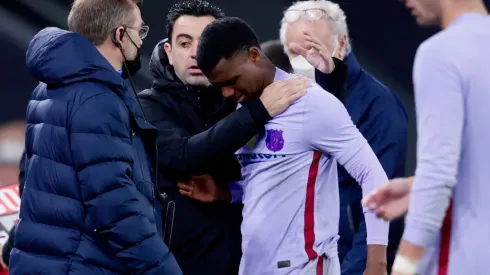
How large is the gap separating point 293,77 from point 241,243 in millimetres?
555

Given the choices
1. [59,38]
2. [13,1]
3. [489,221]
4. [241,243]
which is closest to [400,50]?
[13,1]

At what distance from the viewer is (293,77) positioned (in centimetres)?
284

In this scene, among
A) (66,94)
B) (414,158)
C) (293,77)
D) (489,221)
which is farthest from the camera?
(414,158)

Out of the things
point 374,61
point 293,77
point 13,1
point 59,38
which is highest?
point 59,38

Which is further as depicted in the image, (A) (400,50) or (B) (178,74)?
(A) (400,50)

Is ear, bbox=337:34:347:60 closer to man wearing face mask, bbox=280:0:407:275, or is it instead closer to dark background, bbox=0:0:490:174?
man wearing face mask, bbox=280:0:407:275

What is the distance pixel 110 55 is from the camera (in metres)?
2.81

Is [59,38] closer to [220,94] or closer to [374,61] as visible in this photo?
[220,94]

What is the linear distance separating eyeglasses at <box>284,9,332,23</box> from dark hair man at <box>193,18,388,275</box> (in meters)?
1.14

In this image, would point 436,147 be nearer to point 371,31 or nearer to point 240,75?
point 240,75

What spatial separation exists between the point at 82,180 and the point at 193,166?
45 centimetres

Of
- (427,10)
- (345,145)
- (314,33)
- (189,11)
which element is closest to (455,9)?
(427,10)

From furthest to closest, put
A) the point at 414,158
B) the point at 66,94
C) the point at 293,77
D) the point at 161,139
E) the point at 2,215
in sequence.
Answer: the point at 414,158, the point at 2,215, the point at 161,139, the point at 293,77, the point at 66,94

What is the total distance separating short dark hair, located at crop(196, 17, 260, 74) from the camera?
279 centimetres
